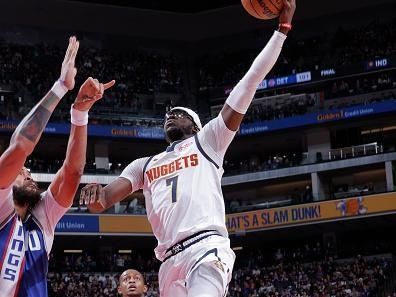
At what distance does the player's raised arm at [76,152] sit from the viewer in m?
5.41

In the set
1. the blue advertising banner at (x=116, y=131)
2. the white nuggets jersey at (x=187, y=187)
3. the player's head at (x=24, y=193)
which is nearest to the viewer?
the player's head at (x=24, y=193)

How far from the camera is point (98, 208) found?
592cm

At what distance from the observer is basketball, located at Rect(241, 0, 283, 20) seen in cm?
631

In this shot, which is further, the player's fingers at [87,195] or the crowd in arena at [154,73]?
the crowd in arena at [154,73]

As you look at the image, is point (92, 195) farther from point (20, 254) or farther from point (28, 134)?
point (28, 134)

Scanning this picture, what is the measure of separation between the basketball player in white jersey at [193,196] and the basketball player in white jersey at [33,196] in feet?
1.47

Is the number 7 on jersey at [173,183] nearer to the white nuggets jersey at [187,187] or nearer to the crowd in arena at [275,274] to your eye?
the white nuggets jersey at [187,187]

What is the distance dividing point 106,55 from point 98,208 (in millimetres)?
39647

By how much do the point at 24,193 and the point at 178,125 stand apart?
153 cm

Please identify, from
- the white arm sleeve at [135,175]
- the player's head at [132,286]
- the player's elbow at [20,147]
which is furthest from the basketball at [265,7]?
the player's head at [132,286]

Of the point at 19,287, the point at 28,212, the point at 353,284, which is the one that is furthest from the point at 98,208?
the point at 353,284

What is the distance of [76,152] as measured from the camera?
17.7ft

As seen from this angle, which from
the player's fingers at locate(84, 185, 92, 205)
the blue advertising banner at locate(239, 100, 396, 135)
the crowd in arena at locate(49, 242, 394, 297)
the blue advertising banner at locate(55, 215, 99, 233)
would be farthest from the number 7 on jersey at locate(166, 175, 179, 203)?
the blue advertising banner at locate(239, 100, 396, 135)

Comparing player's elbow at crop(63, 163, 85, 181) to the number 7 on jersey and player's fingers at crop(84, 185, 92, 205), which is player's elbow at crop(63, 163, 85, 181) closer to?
player's fingers at crop(84, 185, 92, 205)
